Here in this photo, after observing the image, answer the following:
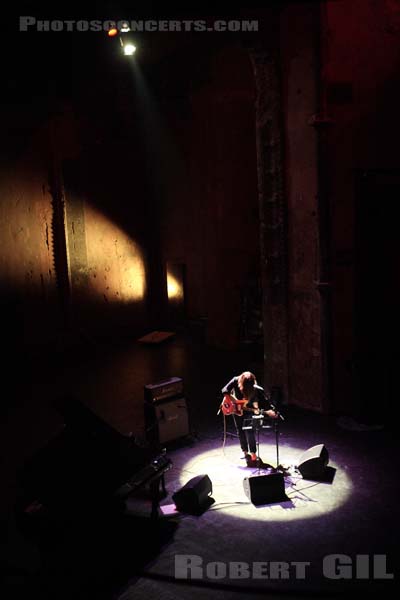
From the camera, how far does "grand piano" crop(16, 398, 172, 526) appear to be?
486cm

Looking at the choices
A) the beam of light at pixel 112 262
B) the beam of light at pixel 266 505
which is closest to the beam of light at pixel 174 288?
the beam of light at pixel 112 262

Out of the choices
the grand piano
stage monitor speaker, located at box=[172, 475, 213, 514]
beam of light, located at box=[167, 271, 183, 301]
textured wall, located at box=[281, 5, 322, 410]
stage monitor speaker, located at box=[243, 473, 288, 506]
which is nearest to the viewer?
the grand piano

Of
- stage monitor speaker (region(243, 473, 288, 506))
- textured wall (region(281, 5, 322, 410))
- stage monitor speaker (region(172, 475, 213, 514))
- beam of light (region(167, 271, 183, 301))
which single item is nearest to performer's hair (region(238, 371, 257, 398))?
stage monitor speaker (region(243, 473, 288, 506))

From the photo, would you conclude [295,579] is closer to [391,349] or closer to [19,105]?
[391,349]

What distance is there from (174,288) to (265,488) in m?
11.5

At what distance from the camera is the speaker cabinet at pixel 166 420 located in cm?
806

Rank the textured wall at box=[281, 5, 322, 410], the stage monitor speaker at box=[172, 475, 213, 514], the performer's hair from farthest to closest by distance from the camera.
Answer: the textured wall at box=[281, 5, 322, 410] < the performer's hair < the stage monitor speaker at box=[172, 475, 213, 514]

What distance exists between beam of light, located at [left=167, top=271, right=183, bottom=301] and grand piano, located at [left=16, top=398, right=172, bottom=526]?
38.5 feet

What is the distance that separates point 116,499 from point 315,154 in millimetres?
6330

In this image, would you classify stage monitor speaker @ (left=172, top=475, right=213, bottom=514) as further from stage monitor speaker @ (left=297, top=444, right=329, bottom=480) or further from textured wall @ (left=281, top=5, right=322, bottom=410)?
textured wall @ (left=281, top=5, right=322, bottom=410)

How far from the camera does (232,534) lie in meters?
5.70

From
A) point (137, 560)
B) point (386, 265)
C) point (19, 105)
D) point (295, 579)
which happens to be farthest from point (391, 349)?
point (19, 105)

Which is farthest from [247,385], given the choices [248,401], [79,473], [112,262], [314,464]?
[112,262]

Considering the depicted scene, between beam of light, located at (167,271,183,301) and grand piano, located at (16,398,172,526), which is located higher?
beam of light, located at (167,271,183,301)
